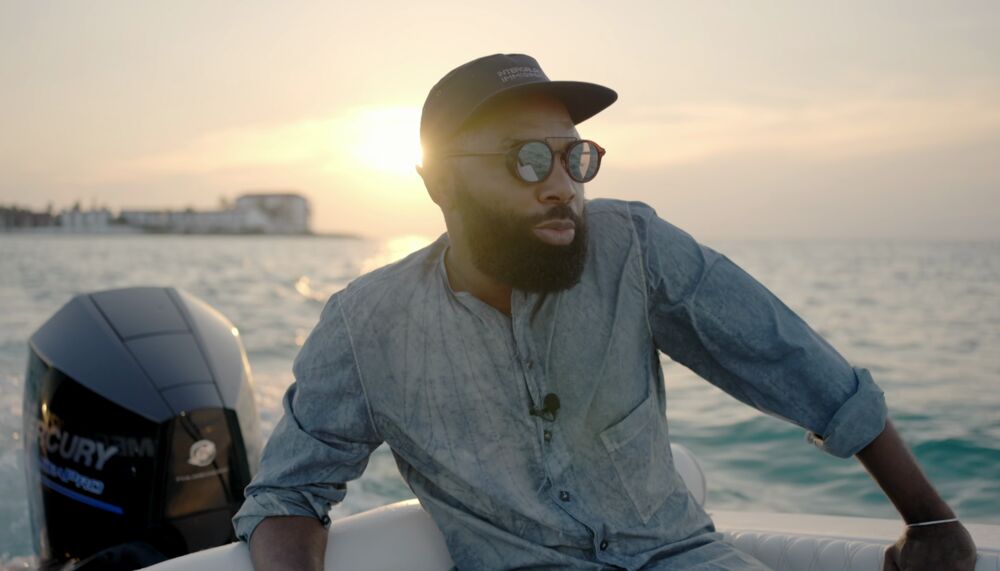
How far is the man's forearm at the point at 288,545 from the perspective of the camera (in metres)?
1.64

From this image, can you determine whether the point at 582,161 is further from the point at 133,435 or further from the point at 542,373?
the point at 133,435

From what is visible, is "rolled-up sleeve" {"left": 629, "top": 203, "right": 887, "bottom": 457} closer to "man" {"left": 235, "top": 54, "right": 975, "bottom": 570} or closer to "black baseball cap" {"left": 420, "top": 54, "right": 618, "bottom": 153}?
"man" {"left": 235, "top": 54, "right": 975, "bottom": 570}

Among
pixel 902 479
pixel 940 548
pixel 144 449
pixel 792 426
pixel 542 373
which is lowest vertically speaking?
pixel 792 426

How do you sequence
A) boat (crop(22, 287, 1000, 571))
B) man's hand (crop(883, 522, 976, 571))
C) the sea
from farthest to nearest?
1. the sea
2. boat (crop(22, 287, 1000, 571))
3. man's hand (crop(883, 522, 976, 571))

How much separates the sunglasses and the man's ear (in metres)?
0.11

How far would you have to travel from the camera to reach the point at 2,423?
15.3 ft

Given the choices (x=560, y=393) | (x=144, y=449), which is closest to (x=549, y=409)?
(x=560, y=393)

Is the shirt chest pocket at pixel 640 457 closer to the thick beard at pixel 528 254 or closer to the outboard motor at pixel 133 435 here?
the thick beard at pixel 528 254

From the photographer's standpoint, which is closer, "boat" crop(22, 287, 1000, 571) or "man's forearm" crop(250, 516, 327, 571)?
"man's forearm" crop(250, 516, 327, 571)

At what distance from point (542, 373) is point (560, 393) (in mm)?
46

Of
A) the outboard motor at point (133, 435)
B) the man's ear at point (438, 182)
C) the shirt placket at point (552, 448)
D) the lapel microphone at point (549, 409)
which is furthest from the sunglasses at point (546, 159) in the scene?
the outboard motor at point (133, 435)

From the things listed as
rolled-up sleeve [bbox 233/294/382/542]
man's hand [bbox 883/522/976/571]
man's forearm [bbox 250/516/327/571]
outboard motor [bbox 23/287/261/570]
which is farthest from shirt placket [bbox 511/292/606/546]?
outboard motor [bbox 23/287/261/570]

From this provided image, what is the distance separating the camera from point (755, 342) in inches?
66.8

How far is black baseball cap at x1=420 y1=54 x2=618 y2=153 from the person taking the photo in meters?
1.66
